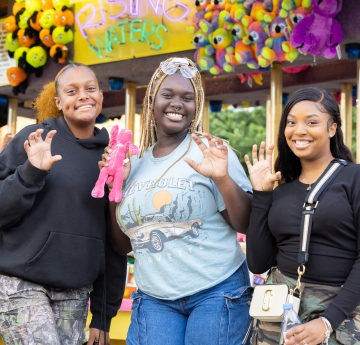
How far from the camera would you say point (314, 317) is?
2527mm

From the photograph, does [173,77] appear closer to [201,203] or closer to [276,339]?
[201,203]

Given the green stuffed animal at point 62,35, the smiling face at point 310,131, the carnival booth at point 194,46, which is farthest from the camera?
the green stuffed animal at point 62,35

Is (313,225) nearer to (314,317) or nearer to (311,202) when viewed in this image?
(311,202)

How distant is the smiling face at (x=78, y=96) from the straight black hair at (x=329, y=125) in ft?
3.00

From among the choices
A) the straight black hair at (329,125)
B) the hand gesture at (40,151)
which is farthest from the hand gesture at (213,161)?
the hand gesture at (40,151)

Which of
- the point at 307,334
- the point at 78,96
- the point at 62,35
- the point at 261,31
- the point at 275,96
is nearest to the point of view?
the point at 307,334

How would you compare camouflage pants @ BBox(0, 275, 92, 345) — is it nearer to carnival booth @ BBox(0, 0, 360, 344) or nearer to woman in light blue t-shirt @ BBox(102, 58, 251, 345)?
woman in light blue t-shirt @ BBox(102, 58, 251, 345)

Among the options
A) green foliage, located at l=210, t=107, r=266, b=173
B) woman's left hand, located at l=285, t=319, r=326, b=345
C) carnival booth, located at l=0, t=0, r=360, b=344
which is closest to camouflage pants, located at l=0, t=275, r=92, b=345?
woman's left hand, located at l=285, t=319, r=326, b=345

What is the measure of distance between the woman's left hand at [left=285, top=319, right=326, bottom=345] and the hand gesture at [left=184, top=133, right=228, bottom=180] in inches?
26.6

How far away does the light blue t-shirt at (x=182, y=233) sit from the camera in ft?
9.27

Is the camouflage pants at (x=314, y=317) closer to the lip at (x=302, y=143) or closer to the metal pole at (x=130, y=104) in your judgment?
the lip at (x=302, y=143)

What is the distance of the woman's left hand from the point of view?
2.41 m

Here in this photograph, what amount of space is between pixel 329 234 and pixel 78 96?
1373 mm

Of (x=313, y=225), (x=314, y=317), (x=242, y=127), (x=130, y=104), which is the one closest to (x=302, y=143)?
(x=313, y=225)
